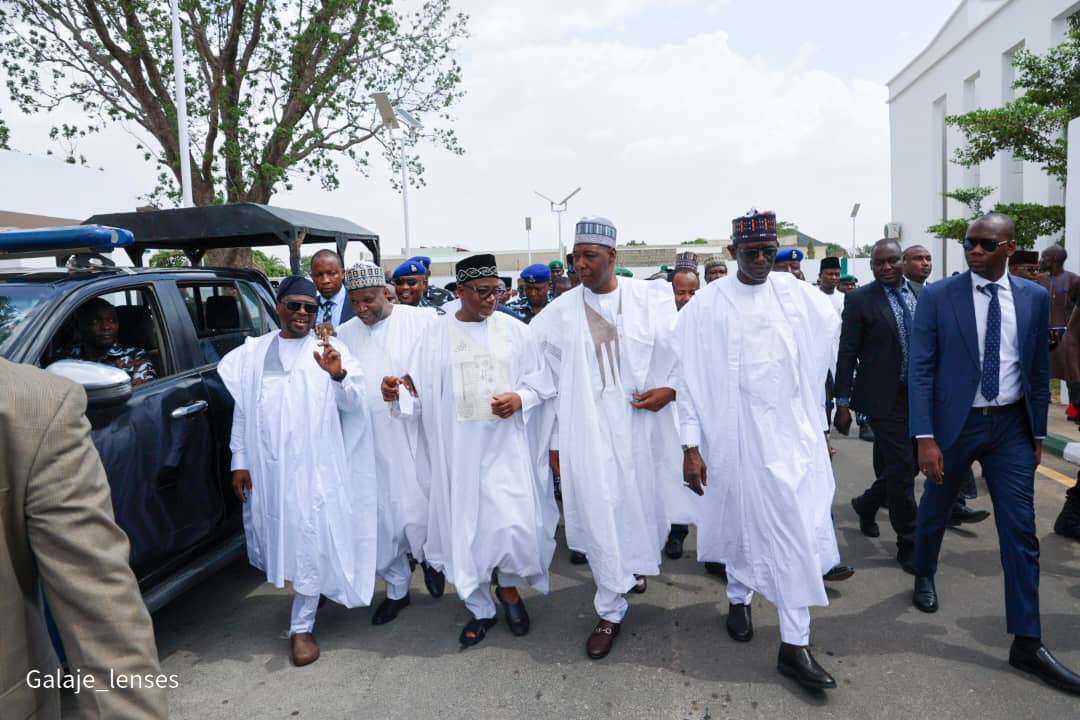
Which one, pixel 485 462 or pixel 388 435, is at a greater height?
pixel 388 435

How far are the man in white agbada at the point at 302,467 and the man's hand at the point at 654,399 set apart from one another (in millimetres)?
1464

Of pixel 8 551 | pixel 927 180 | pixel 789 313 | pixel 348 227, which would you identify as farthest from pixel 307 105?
pixel 927 180

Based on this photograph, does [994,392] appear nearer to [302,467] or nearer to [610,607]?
[610,607]

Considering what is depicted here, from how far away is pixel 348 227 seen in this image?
7.85 metres

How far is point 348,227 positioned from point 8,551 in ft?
22.9

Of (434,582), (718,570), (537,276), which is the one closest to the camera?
(434,582)

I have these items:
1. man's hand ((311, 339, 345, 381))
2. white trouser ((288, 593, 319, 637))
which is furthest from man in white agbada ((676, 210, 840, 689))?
white trouser ((288, 593, 319, 637))

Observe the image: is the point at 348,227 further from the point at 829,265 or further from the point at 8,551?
the point at 8,551

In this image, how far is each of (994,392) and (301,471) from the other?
3.38 metres

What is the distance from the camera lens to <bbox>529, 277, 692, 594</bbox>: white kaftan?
11.8ft

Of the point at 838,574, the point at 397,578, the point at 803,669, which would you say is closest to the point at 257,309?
the point at 397,578

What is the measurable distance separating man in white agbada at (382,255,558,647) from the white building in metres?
18.1

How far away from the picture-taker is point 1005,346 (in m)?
3.41

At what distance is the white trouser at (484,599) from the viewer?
381cm
